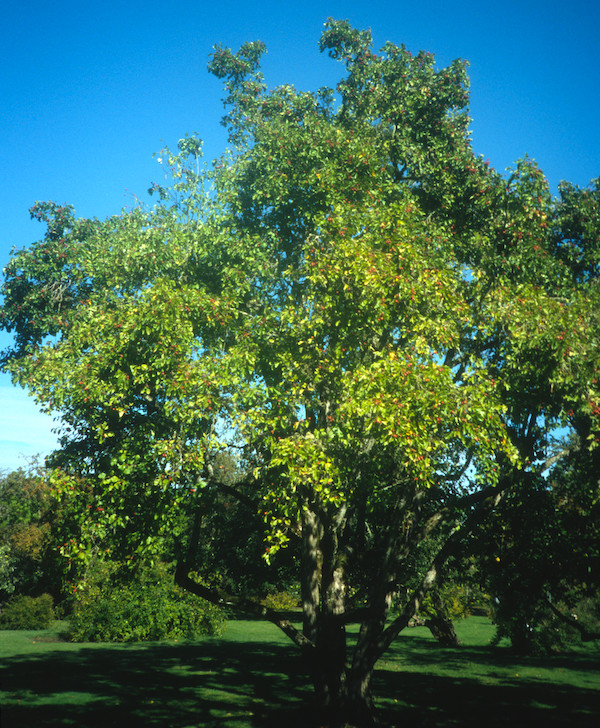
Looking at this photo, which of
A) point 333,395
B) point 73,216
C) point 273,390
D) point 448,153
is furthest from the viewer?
point 73,216

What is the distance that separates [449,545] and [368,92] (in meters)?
15.3

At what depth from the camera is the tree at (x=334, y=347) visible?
10500 mm

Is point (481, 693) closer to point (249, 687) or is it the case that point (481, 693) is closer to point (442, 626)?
point (249, 687)

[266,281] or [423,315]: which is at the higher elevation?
[266,281]

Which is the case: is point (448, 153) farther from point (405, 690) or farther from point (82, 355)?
point (405, 690)

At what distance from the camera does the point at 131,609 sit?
28031 mm

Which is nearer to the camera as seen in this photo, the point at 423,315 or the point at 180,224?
the point at 423,315

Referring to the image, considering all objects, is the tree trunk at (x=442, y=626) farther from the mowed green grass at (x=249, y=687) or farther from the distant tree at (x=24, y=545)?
the distant tree at (x=24, y=545)

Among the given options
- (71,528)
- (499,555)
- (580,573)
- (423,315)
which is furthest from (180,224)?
(580,573)

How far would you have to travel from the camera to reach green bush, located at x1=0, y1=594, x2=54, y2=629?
30.8m

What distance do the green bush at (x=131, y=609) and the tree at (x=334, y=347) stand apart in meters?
16.5

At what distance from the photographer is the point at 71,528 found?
11.5 m

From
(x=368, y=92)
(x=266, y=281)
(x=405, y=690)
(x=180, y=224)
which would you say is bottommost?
(x=405, y=690)

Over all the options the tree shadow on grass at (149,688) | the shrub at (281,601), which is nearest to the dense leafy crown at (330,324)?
the tree shadow on grass at (149,688)
